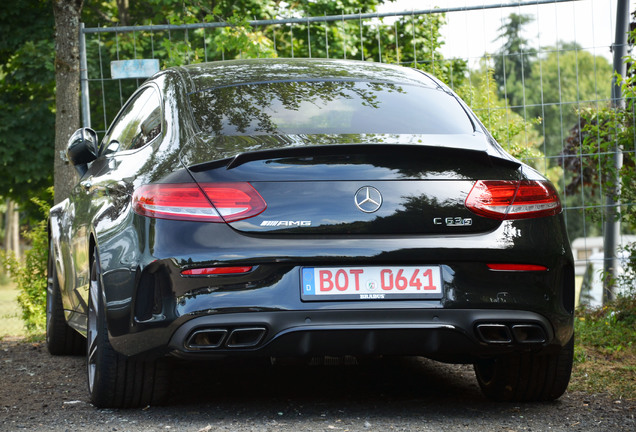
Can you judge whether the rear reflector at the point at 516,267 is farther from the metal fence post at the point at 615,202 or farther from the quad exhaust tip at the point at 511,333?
the metal fence post at the point at 615,202

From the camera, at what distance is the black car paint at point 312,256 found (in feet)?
13.0

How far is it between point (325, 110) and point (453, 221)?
2.78 ft

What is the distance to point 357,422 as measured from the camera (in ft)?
14.0

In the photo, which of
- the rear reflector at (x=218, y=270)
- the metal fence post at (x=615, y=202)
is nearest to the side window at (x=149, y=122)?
the rear reflector at (x=218, y=270)

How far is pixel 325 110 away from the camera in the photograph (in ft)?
15.0

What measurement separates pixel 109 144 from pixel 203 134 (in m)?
1.58

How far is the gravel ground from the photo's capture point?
168 inches

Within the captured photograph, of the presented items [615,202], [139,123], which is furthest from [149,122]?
[615,202]

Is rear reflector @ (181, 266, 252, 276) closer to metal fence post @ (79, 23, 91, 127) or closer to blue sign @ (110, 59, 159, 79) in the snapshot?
blue sign @ (110, 59, 159, 79)

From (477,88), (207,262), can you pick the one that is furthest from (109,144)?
(477,88)

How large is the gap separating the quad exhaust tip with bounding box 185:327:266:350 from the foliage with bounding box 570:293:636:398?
2082 millimetres

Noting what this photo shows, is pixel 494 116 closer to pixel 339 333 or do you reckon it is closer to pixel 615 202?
pixel 615 202

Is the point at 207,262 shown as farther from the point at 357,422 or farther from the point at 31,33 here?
the point at 31,33

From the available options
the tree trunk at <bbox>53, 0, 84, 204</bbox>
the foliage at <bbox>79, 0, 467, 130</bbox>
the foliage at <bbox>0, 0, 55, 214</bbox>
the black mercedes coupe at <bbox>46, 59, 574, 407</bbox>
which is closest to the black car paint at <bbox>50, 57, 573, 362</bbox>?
the black mercedes coupe at <bbox>46, 59, 574, 407</bbox>
